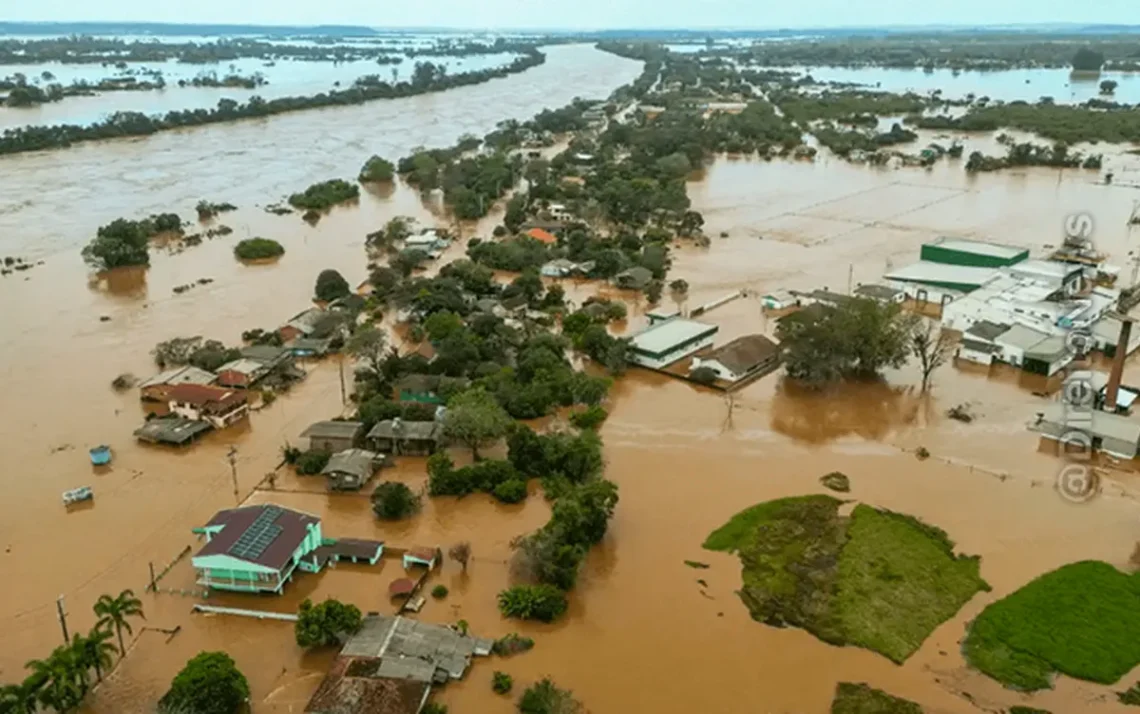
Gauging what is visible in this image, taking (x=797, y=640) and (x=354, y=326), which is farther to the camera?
(x=354, y=326)

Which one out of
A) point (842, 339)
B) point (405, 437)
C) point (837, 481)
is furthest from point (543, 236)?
point (837, 481)

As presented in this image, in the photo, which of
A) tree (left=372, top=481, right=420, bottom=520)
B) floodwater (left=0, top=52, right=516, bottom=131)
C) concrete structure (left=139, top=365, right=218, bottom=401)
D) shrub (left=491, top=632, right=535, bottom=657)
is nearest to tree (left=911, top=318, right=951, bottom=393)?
tree (left=372, top=481, right=420, bottom=520)

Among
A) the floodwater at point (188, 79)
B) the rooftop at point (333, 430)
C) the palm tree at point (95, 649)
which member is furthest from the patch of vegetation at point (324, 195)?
the floodwater at point (188, 79)

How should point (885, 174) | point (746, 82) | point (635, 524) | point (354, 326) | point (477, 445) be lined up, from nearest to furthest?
point (635, 524) → point (477, 445) → point (354, 326) → point (885, 174) → point (746, 82)

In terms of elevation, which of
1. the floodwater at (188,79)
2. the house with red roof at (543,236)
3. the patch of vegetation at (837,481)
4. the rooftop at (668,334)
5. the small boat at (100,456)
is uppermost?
the floodwater at (188,79)

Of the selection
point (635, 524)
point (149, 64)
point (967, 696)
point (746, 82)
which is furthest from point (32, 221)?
point (149, 64)

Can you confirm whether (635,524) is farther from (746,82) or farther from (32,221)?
(746,82)

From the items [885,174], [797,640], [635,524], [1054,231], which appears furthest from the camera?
[885,174]

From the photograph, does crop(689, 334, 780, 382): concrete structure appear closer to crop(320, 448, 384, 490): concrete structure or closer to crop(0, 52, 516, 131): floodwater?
crop(320, 448, 384, 490): concrete structure

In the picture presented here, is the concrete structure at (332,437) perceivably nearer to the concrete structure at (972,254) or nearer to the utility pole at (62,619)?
the utility pole at (62,619)
